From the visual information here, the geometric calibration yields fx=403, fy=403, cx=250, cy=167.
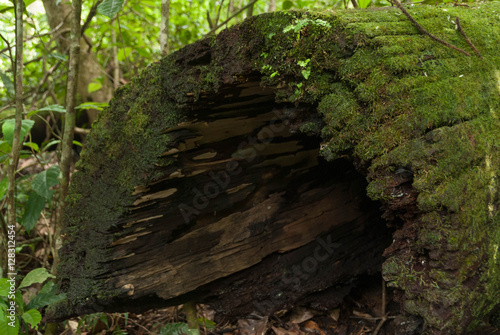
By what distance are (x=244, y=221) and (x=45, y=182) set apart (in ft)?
4.53

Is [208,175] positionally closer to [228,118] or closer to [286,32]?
[228,118]

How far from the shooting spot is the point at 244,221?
2.68m

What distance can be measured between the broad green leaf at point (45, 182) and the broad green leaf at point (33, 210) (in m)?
0.17

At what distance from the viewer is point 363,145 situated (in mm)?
1566

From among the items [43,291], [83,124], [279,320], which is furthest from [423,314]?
[83,124]

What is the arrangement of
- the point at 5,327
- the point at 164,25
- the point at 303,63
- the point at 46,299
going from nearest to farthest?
the point at 303,63 < the point at 5,327 < the point at 46,299 < the point at 164,25

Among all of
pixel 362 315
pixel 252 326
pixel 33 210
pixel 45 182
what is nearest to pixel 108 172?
pixel 45 182

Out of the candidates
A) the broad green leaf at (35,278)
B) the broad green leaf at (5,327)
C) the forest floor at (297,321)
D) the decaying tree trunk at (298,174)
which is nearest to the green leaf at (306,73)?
the decaying tree trunk at (298,174)

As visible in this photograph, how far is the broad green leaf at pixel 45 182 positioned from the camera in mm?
2710

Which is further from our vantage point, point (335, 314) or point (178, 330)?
point (335, 314)

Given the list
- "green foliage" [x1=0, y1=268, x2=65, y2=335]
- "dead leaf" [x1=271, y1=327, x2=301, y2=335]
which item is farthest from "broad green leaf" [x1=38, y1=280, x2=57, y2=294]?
"dead leaf" [x1=271, y1=327, x2=301, y2=335]

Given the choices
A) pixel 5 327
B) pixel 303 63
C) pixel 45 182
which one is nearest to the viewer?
pixel 303 63

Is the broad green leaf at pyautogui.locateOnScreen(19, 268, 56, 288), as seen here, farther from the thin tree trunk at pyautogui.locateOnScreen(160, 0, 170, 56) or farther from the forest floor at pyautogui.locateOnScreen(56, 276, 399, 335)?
the thin tree trunk at pyautogui.locateOnScreen(160, 0, 170, 56)

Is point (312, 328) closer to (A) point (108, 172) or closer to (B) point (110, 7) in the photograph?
(A) point (108, 172)
